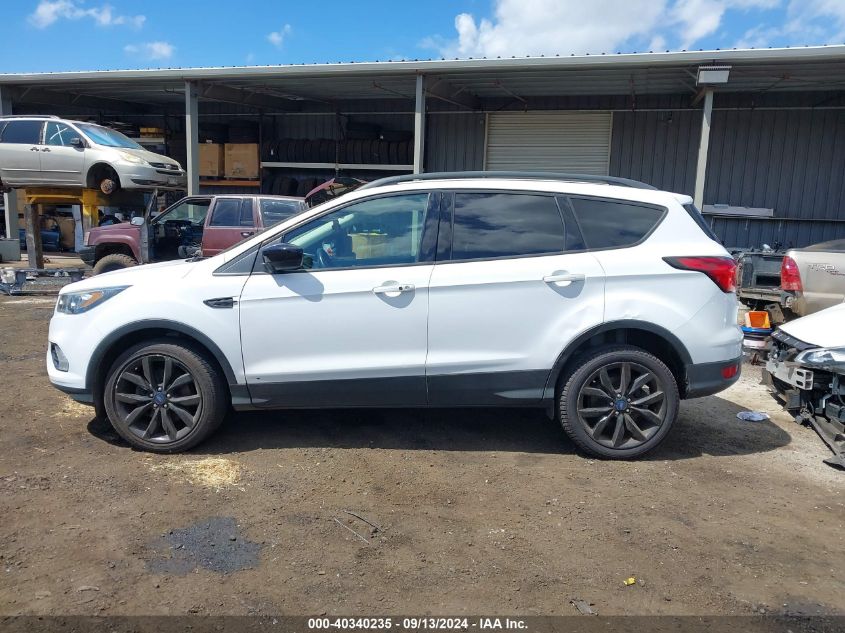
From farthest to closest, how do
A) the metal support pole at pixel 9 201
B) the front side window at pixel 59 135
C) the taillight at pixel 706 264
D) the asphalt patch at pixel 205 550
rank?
the metal support pole at pixel 9 201 < the front side window at pixel 59 135 < the taillight at pixel 706 264 < the asphalt patch at pixel 205 550

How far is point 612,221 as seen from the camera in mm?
4469

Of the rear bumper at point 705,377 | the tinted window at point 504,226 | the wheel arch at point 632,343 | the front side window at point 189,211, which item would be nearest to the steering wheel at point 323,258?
the tinted window at point 504,226

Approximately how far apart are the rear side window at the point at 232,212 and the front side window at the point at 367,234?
6.02m

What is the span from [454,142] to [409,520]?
1458 centimetres

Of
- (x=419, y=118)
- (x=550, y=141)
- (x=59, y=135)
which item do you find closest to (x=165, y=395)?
(x=419, y=118)

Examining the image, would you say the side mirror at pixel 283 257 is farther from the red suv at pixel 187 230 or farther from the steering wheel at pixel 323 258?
the red suv at pixel 187 230

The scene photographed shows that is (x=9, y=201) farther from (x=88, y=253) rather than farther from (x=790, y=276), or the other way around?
(x=790, y=276)

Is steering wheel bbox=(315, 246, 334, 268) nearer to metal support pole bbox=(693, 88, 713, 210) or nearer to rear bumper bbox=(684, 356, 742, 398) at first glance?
rear bumper bbox=(684, 356, 742, 398)

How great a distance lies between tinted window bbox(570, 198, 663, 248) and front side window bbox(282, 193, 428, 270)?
107cm

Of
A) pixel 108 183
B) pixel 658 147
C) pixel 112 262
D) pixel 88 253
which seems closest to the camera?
pixel 112 262

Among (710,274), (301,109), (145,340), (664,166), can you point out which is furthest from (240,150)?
(710,274)

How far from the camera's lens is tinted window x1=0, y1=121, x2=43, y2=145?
1331 centimetres

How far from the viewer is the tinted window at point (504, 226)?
441 centimetres

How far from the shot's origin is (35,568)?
3105mm
